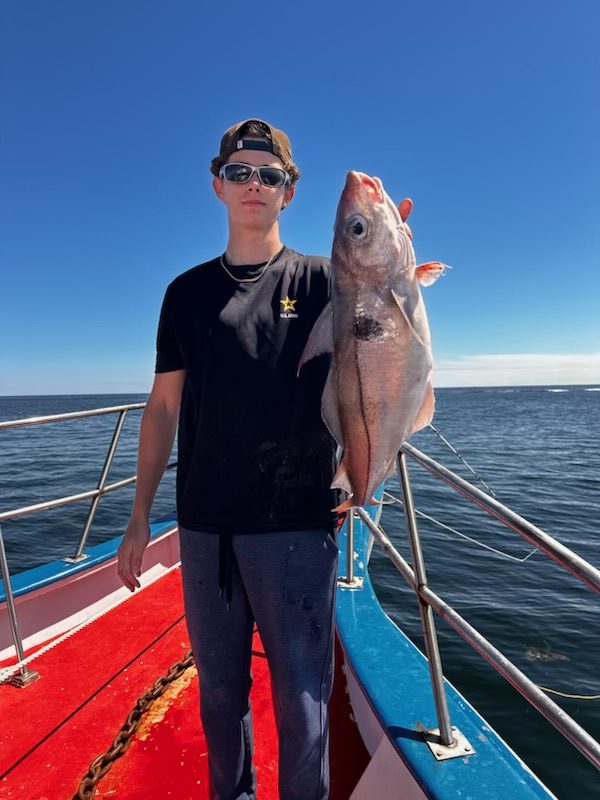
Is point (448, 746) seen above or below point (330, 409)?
below

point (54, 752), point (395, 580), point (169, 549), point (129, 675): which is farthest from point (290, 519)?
point (395, 580)

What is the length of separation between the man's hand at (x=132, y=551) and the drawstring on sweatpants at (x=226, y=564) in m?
0.43

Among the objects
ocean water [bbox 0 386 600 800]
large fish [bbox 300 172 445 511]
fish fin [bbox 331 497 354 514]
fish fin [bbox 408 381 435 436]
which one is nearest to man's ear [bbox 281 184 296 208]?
large fish [bbox 300 172 445 511]

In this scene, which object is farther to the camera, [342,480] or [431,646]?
[431,646]

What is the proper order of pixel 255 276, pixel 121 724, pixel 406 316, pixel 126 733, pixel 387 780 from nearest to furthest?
pixel 406 316 → pixel 255 276 → pixel 387 780 → pixel 126 733 → pixel 121 724

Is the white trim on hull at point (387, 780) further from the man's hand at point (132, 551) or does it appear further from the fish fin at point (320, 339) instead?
the fish fin at point (320, 339)

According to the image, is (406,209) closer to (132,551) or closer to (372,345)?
(372,345)

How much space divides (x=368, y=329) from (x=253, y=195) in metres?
0.66

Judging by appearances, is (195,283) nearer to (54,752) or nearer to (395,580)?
(54,752)

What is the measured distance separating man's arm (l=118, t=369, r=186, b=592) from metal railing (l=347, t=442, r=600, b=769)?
35.5 inches

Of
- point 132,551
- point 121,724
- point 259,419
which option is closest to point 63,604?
point 121,724

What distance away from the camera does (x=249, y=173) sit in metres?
1.78

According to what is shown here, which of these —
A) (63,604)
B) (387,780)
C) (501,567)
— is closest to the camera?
(387,780)

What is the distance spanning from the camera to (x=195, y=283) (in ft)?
6.00
